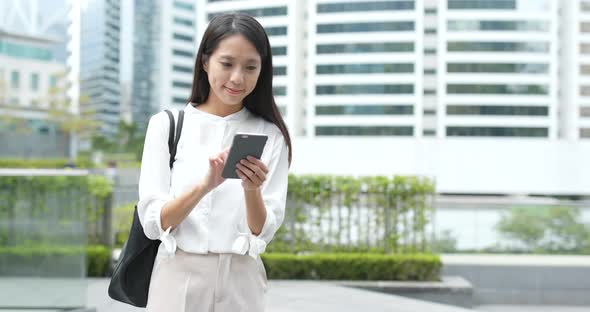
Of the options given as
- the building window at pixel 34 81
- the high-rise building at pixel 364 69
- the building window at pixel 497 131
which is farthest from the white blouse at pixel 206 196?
the building window at pixel 497 131

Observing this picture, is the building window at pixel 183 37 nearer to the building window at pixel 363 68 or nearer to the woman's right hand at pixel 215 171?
the building window at pixel 363 68

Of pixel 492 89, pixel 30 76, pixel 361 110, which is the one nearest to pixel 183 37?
pixel 361 110

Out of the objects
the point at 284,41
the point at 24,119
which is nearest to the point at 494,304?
the point at 24,119

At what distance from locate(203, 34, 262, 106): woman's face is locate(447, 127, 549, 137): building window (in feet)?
136

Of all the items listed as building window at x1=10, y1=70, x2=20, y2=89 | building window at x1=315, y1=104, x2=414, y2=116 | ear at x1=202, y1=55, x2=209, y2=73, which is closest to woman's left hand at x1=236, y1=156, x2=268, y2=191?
ear at x1=202, y1=55, x2=209, y2=73

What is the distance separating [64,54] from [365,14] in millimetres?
37545

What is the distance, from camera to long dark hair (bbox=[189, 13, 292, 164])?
3.62 ft

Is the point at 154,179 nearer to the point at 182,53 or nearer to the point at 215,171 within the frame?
the point at 215,171

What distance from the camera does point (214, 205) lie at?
110cm

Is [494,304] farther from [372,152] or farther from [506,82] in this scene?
[506,82]

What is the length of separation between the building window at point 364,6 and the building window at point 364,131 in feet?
24.8

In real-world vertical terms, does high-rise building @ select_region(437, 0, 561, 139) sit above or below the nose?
above

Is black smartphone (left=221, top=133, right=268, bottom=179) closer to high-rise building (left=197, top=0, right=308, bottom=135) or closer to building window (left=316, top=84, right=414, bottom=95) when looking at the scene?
high-rise building (left=197, top=0, right=308, bottom=135)

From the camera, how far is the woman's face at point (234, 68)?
3.59 ft
